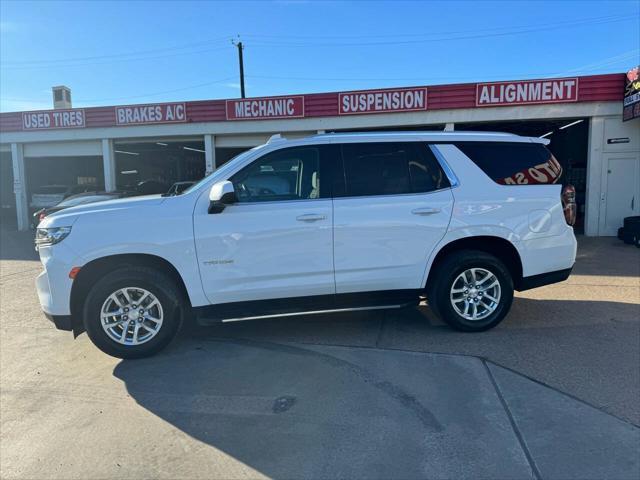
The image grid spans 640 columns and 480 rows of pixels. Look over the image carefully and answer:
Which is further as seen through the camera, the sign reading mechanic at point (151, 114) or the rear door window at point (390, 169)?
the sign reading mechanic at point (151, 114)

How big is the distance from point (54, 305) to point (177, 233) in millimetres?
1278

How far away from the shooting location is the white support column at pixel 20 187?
17.4 meters

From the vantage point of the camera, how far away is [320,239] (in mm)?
4539

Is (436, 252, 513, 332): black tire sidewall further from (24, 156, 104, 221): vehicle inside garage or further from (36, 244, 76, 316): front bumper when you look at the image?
(24, 156, 104, 221): vehicle inside garage

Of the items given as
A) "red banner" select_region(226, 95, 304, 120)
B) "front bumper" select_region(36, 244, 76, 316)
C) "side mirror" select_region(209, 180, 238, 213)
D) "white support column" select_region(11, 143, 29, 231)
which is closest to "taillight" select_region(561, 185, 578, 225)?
"side mirror" select_region(209, 180, 238, 213)

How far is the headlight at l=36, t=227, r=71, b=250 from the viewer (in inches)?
168

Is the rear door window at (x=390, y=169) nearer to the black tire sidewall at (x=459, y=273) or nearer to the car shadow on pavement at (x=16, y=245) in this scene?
the black tire sidewall at (x=459, y=273)

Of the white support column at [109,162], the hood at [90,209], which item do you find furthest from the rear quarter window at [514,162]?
the white support column at [109,162]

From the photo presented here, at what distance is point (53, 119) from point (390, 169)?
52.6 ft

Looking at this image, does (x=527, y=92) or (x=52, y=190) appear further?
(x=52, y=190)

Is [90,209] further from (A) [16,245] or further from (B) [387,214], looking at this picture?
(A) [16,245]

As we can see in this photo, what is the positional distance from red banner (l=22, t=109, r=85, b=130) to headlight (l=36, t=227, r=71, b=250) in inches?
549

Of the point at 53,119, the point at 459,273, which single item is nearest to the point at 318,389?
the point at 459,273

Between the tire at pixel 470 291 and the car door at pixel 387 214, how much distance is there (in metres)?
0.24
